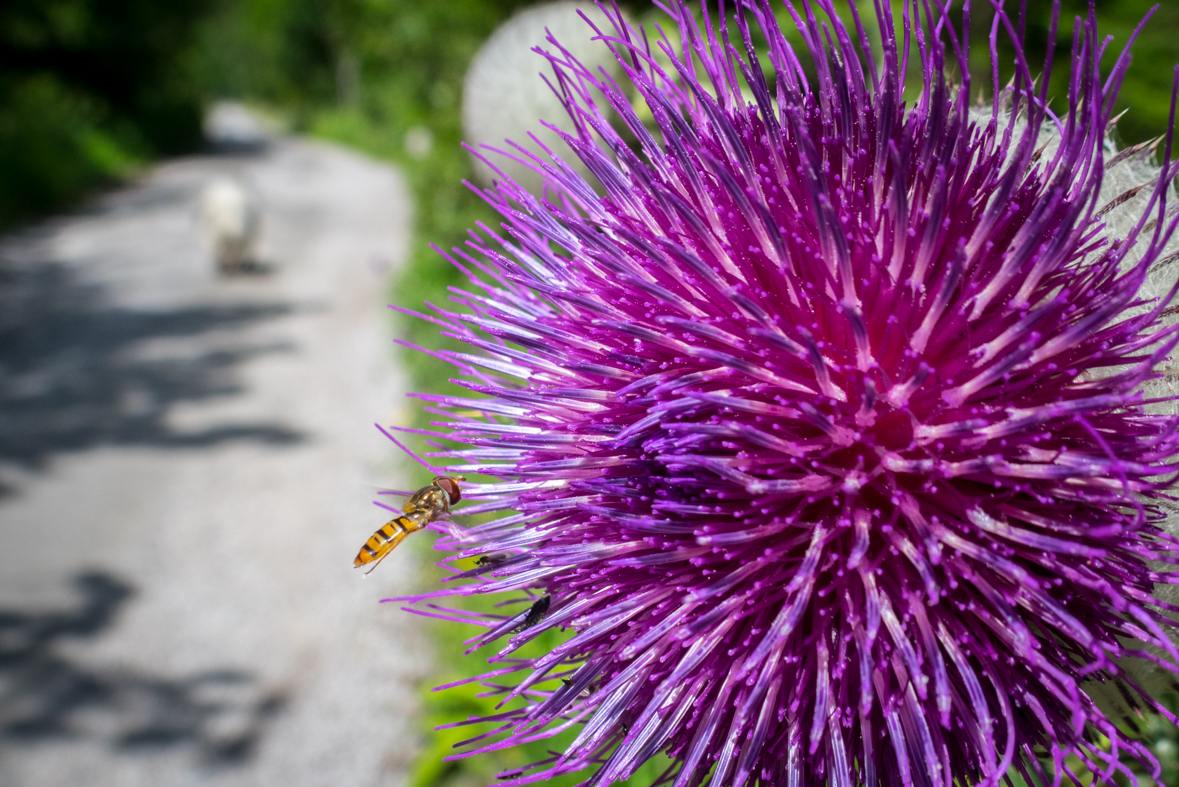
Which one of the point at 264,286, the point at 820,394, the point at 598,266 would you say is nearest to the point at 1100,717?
the point at 820,394

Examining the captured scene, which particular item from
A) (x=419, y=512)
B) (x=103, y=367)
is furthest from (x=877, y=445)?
(x=103, y=367)

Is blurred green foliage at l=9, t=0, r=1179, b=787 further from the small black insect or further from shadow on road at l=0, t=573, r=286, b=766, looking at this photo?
shadow on road at l=0, t=573, r=286, b=766

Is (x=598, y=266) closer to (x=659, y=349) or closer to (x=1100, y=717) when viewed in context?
(x=659, y=349)

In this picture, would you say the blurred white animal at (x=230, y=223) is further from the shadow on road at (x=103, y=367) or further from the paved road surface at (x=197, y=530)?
the shadow on road at (x=103, y=367)

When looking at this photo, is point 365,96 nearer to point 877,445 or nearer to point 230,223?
point 230,223

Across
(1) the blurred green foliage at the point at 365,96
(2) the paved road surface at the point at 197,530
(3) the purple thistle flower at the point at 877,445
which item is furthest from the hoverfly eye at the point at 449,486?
(2) the paved road surface at the point at 197,530

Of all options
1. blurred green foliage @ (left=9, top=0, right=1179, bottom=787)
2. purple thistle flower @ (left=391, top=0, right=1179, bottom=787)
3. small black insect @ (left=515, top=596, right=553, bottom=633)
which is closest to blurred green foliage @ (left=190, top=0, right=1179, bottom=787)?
blurred green foliage @ (left=9, top=0, right=1179, bottom=787)

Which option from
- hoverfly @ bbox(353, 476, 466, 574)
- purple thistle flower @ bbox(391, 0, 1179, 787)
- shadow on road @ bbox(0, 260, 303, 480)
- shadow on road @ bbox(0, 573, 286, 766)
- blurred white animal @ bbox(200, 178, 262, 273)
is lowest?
purple thistle flower @ bbox(391, 0, 1179, 787)
